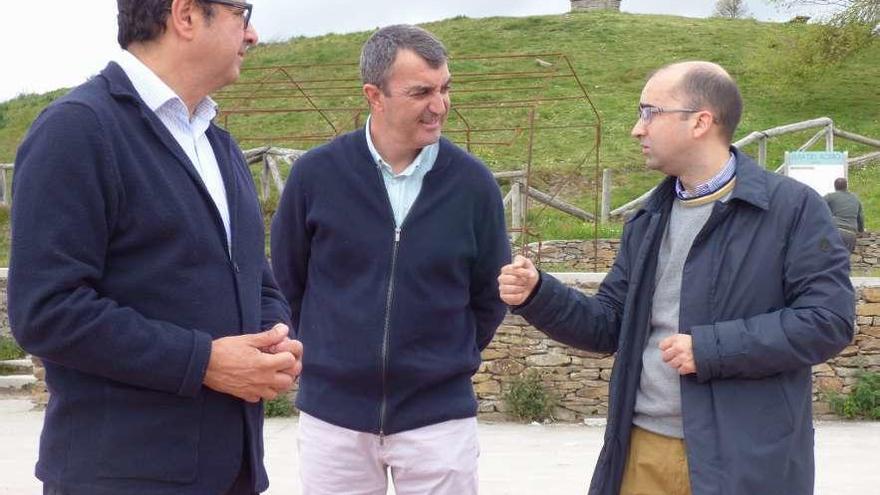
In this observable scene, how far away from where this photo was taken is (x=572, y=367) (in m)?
8.62

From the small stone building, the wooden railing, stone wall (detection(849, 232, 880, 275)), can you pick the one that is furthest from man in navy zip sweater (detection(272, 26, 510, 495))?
the small stone building

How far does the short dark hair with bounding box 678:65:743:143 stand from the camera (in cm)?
288

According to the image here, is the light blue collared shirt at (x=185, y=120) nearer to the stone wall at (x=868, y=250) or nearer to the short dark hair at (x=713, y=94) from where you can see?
the short dark hair at (x=713, y=94)

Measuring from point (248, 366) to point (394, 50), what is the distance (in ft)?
4.46

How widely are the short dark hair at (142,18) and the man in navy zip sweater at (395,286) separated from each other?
1.02m

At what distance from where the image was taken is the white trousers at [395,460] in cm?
314

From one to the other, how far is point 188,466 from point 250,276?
0.45m

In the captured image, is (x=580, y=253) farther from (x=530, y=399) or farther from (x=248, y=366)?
(x=248, y=366)

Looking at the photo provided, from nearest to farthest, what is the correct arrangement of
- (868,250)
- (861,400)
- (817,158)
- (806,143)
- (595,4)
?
(861,400)
(817,158)
(868,250)
(806,143)
(595,4)

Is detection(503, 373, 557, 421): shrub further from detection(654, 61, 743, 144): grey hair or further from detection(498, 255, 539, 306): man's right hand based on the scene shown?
detection(654, 61, 743, 144): grey hair

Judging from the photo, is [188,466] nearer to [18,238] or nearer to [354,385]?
[18,238]

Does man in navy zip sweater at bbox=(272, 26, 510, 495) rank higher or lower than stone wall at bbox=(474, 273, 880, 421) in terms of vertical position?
higher

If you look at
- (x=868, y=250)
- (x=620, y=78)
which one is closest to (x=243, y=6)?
(x=868, y=250)

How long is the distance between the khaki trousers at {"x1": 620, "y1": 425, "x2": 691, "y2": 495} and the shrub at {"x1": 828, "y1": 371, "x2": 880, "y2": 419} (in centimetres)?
618
